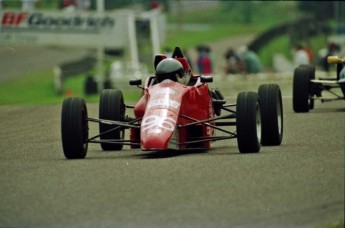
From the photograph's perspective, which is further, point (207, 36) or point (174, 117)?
point (207, 36)

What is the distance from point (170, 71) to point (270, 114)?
1325mm

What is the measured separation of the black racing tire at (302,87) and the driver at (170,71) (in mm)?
6864

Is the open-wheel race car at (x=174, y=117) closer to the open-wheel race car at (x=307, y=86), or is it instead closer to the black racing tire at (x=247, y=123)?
the black racing tire at (x=247, y=123)

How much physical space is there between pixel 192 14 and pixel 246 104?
5904 cm

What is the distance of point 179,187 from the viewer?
45.0 ft

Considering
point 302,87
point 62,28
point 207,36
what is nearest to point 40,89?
point 62,28

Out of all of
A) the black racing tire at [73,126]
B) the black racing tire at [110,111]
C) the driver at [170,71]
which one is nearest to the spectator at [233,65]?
the black racing tire at [110,111]

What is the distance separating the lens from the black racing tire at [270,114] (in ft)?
56.5

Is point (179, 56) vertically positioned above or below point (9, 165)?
above

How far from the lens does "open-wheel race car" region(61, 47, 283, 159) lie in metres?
16.1

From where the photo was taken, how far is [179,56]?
1802 cm

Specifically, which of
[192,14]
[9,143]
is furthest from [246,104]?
[192,14]

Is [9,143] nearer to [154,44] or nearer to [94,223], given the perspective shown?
[94,223]

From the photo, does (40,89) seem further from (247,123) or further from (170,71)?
(247,123)
